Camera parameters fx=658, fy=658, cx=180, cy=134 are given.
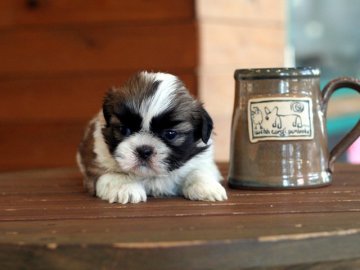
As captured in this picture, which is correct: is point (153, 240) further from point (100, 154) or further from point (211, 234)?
point (100, 154)

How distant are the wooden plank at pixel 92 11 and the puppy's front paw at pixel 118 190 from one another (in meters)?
1.41

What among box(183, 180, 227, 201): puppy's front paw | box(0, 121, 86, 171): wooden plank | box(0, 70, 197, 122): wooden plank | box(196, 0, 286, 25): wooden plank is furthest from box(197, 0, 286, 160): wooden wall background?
box(183, 180, 227, 201): puppy's front paw

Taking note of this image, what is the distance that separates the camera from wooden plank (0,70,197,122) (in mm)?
2912

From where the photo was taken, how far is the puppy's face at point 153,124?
1415 mm

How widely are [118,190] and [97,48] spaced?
1.58 m

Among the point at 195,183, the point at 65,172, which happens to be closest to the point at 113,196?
the point at 195,183

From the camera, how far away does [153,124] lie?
1.42 m

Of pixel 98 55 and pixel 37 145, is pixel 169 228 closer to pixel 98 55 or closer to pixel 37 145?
pixel 98 55

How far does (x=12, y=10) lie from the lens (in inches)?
115

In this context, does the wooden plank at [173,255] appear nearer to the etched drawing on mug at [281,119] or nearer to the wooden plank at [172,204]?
the wooden plank at [172,204]

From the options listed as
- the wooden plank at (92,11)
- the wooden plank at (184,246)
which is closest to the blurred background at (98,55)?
the wooden plank at (92,11)

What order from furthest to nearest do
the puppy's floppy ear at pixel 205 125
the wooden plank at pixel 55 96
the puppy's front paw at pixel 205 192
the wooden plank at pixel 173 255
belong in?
1. the wooden plank at pixel 55 96
2. the puppy's floppy ear at pixel 205 125
3. the puppy's front paw at pixel 205 192
4. the wooden plank at pixel 173 255

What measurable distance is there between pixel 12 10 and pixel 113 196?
5.87 feet

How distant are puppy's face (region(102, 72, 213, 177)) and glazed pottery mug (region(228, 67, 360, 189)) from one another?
0.34 feet
